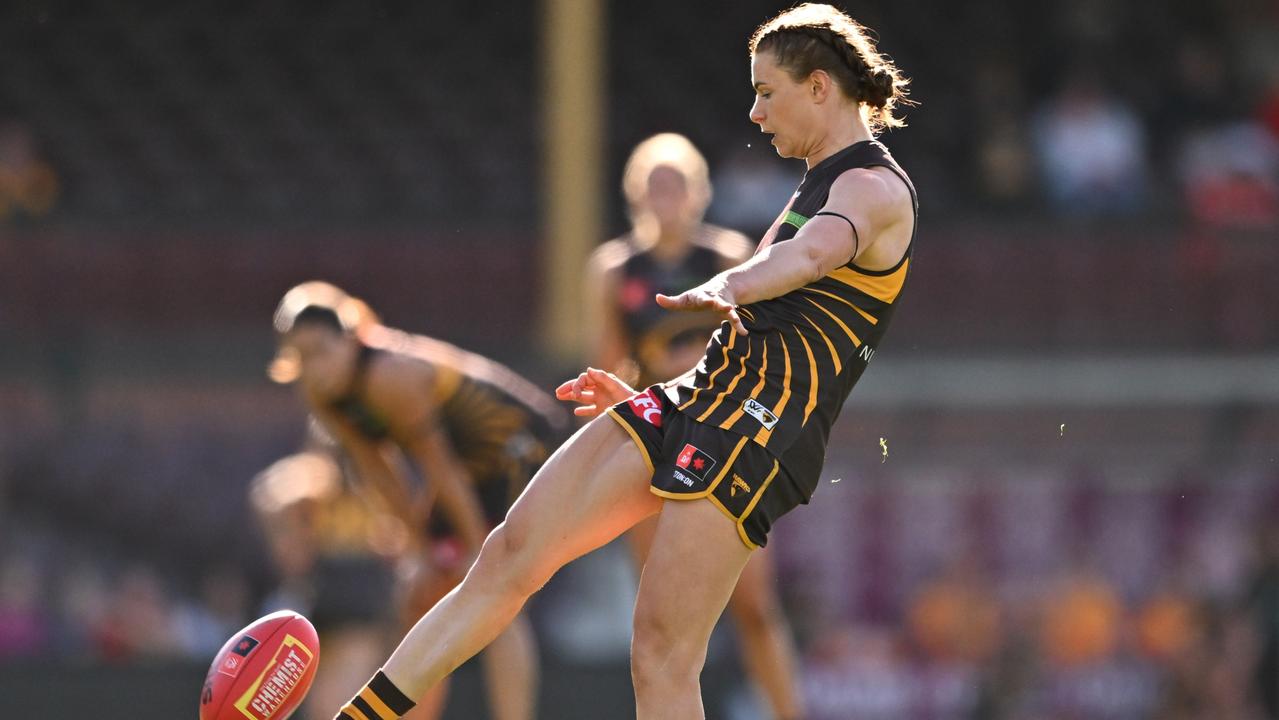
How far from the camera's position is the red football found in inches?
185

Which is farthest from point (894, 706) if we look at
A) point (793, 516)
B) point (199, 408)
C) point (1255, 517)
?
point (199, 408)

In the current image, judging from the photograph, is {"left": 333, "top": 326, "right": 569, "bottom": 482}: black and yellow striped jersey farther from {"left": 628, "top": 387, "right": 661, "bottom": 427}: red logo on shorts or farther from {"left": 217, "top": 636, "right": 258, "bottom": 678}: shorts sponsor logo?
{"left": 628, "top": 387, "right": 661, "bottom": 427}: red logo on shorts

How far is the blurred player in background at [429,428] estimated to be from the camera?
632cm

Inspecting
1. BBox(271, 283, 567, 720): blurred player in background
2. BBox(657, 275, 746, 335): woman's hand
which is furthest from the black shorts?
BBox(271, 283, 567, 720): blurred player in background

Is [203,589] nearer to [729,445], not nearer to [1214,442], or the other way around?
[1214,442]

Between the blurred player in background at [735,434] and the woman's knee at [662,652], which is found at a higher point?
the blurred player in background at [735,434]

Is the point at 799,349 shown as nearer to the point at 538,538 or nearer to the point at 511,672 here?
the point at 538,538

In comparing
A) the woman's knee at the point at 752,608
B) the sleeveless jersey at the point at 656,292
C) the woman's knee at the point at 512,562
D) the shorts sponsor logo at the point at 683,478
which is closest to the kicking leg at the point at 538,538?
the woman's knee at the point at 512,562

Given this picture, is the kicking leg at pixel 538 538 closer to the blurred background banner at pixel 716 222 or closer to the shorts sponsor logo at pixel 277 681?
the shorts sponsor logo at pixel 277 681

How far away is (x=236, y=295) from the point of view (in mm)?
12578

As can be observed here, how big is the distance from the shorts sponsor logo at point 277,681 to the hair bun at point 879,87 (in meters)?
2.06

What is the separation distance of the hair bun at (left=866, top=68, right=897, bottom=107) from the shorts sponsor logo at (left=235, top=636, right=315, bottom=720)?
2.06 m

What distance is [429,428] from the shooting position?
6.39m

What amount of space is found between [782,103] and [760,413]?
772mm
